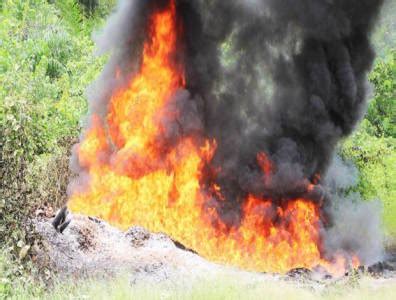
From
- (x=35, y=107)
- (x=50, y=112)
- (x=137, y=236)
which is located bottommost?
(x=137, y=236)

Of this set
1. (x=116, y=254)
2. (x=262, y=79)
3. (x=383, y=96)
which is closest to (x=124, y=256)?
(x=116, y=254)

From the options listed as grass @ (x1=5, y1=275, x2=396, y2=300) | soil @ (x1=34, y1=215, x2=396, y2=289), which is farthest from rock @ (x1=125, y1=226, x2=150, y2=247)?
grass @ (x1=5, y1=275, x2=396, y2=300)

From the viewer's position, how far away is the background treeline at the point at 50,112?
30.8 ft

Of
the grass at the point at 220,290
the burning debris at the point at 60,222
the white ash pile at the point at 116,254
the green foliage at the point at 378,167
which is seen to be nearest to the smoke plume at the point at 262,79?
the white ash pile at the point at 116,254

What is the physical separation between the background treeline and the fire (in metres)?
1.33

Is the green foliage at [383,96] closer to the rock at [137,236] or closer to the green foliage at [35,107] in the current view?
the green foliage at [35,107]

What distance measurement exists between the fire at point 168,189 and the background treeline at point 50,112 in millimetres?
1331

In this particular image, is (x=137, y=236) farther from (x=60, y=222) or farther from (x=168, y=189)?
(x=168, y=189)

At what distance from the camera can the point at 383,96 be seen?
2906 cm

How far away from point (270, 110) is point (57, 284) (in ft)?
27.0

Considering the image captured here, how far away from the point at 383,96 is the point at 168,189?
17403 millimetres

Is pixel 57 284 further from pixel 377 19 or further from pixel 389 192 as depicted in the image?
pixel 389 192

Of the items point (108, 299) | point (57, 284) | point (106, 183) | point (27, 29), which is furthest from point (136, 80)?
point (27, 29)

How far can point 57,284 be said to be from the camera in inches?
357
